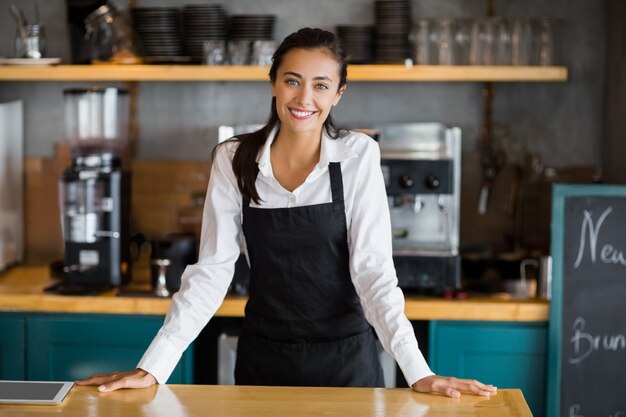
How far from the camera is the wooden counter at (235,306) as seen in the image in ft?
11.6

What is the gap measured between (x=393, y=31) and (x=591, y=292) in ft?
4.26

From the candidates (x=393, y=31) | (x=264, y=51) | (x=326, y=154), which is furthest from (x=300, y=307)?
(x=393, y=31)

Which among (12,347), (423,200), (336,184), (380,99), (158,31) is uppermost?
(158,31)

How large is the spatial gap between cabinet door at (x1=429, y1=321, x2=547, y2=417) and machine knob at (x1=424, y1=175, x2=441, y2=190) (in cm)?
50

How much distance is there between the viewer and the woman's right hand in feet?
7.07

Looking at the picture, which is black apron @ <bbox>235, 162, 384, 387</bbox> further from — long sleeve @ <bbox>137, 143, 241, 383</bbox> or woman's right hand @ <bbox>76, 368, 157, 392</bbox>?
woman's right hand @ <bbox>76, 368, 157, 392</bbox>

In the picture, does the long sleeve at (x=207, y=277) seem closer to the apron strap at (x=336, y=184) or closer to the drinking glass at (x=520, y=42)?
the apron strap at (x=336, y=184)

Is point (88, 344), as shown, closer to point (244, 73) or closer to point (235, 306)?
point (235, 306)

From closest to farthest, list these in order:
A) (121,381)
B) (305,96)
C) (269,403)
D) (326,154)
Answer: (269,403), (121,381), (305,96), (326,154)

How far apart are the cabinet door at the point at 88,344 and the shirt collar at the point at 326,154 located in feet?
4.15

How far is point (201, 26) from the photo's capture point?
4.06 meters

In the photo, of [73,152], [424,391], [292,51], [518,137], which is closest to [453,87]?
[518,137]

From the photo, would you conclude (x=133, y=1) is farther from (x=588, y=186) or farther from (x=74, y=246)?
(x=588, y=186)

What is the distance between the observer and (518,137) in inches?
165
